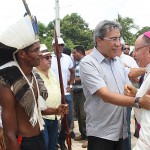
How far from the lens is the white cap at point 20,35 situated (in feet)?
9.97

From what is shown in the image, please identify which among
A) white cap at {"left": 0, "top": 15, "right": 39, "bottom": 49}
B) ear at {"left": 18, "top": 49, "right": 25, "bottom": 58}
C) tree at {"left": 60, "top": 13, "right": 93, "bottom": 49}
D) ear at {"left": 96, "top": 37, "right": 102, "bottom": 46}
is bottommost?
tree at {"left": 60, "top": 13, "right": 93, "bottom": 49}

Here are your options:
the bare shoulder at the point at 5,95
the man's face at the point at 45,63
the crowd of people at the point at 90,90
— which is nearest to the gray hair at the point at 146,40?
the crowd of people at the point at 90,90

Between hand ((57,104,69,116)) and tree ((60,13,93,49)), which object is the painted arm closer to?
hand ((57,104,69,116))

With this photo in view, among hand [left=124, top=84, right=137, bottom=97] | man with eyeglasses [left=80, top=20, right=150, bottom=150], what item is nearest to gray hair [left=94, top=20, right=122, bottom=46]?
man with eyeglasses [left=80, top=20, right=150, bottom=150]

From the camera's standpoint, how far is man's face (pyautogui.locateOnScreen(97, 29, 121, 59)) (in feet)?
11.0

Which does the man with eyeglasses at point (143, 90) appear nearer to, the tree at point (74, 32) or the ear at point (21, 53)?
the ear at point (21, 53)

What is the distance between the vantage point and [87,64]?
11.1ft

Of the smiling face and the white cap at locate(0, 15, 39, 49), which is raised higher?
the white cap at locate(0, 15, 39, 49)

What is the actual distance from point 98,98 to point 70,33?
42.1m

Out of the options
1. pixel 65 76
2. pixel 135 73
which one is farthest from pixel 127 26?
pixel 135 73

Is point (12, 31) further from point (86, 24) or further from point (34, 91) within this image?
point (86, 24)

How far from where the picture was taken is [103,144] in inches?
135

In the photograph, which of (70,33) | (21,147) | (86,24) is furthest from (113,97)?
(86,24)

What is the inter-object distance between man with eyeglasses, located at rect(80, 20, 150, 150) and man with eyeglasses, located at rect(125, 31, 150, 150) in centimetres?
29
